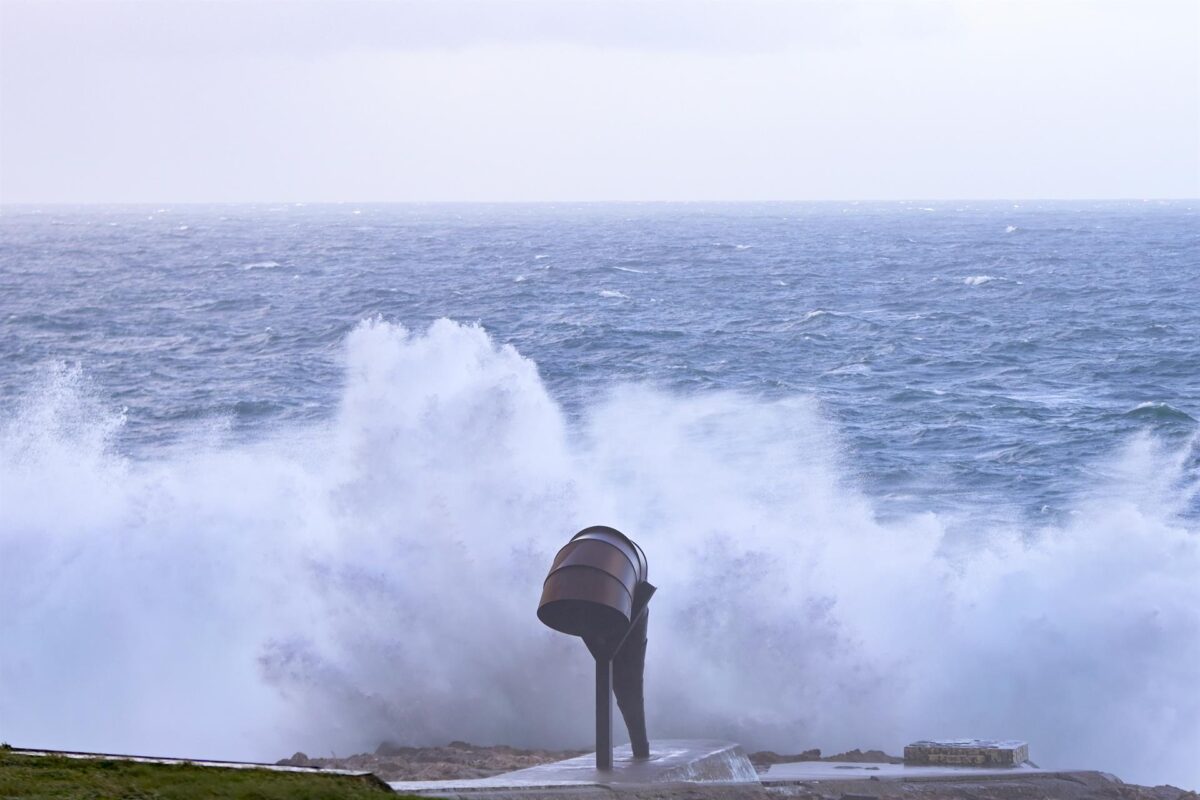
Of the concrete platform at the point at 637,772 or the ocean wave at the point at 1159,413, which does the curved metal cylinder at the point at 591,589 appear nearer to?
the concrete platform at the point at 637,772

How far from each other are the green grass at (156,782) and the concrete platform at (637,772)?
104 centimetres

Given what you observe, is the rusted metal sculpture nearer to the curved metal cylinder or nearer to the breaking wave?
the curved metal cylinder

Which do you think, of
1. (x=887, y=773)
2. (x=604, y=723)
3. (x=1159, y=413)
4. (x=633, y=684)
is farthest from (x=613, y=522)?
(x=1159, y=413)

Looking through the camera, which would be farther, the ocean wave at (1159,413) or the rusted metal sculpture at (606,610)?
the ocean wave at (1159,413)

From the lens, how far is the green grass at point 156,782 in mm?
8977

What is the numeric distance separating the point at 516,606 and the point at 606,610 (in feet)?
22.9

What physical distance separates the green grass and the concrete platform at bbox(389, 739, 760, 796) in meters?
1.04

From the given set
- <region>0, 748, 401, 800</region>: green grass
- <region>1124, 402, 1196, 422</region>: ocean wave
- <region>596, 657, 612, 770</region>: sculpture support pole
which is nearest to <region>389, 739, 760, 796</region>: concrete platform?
<region>596, 657, 612, 770</region>: sculpture support pole

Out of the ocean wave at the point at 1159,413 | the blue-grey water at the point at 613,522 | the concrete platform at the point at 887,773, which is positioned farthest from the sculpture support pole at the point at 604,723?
the ocean wave at the point at 1159,413

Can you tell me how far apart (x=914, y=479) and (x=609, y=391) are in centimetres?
1072

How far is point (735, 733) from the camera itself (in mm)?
17266

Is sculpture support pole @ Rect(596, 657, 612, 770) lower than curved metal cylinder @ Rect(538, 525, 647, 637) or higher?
lower

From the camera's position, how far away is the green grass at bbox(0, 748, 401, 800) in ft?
29.5

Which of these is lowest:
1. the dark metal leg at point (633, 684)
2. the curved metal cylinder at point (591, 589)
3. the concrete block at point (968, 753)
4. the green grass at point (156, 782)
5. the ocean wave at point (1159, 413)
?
the green grass at point (156, 782)
